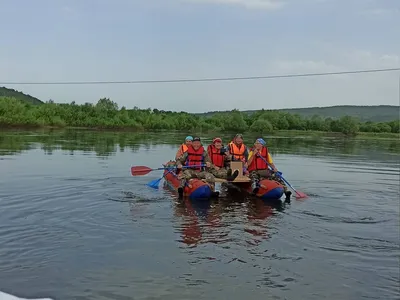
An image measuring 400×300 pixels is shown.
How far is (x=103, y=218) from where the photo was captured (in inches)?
411

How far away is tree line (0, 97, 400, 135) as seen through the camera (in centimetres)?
6525

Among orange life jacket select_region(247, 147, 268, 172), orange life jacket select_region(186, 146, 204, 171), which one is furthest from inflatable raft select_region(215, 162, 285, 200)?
orange life jacket select_region(186, 146, 204, 171)

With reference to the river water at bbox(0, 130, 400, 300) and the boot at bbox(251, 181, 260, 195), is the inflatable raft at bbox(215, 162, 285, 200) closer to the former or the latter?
the boot at bbox(251, 181, 260, 195)

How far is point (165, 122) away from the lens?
8725 cm

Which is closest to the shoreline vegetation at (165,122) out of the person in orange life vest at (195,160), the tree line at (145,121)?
the tree line at (145,121)

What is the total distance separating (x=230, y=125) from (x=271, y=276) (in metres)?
86.8

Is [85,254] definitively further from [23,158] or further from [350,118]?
[350,118]

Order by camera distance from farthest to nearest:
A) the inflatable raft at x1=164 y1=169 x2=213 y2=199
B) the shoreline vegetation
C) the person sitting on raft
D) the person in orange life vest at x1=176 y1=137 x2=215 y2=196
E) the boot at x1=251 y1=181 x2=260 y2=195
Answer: the shoreline vegetation → the person sitting on raft → the person in orange life vest at x1=176 y1=137 x2=215 y2=196 → the boot at x1=251 y1=181 x2=260 y2=195 → the inflatable raft at x1=164 y1=169 x2=213 y2=199

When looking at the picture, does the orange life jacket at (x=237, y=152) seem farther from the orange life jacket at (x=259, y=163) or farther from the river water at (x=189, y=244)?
the river water at (x=189, y=244)

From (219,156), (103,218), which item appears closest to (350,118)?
(219,156)

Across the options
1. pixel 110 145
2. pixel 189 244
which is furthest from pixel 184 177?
pixel 110 145

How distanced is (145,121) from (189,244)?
80362 millimetres

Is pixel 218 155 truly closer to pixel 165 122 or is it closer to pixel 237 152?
pixel 237 152

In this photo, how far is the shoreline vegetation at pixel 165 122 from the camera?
66.0 m
